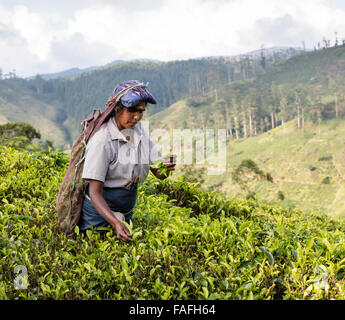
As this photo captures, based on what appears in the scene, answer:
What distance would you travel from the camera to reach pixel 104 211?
9.65 feet

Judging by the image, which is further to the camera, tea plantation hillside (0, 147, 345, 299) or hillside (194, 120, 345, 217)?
hillside (194, 120, 345, 217)

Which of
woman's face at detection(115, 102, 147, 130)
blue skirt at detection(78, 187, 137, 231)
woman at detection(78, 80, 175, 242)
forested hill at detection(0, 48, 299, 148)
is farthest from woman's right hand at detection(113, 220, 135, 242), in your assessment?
forested hill at detection(0, 48, 299, 148)

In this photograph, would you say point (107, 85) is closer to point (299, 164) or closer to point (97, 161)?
point (299, 164)

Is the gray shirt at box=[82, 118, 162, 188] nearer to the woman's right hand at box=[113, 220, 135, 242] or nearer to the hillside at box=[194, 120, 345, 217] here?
the woman's right hand at box=[113, 220, 135, 242]

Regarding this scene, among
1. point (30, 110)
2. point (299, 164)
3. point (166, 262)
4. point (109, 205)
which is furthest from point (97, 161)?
point (30, 110)

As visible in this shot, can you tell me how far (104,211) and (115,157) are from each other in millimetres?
472

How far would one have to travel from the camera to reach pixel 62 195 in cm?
329

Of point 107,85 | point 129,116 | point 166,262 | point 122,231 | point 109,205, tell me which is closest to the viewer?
point 166,262

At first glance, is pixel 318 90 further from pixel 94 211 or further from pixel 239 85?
pixel 94 211

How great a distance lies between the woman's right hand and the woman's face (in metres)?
0.83

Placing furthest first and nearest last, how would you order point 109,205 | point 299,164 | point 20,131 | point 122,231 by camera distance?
point 299,164
point 20,131
point 109,205
point 122,231

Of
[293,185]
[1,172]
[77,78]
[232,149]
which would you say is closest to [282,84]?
[232,149]

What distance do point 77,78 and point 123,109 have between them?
582ft

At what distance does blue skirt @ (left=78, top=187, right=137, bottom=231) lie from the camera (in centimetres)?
323
